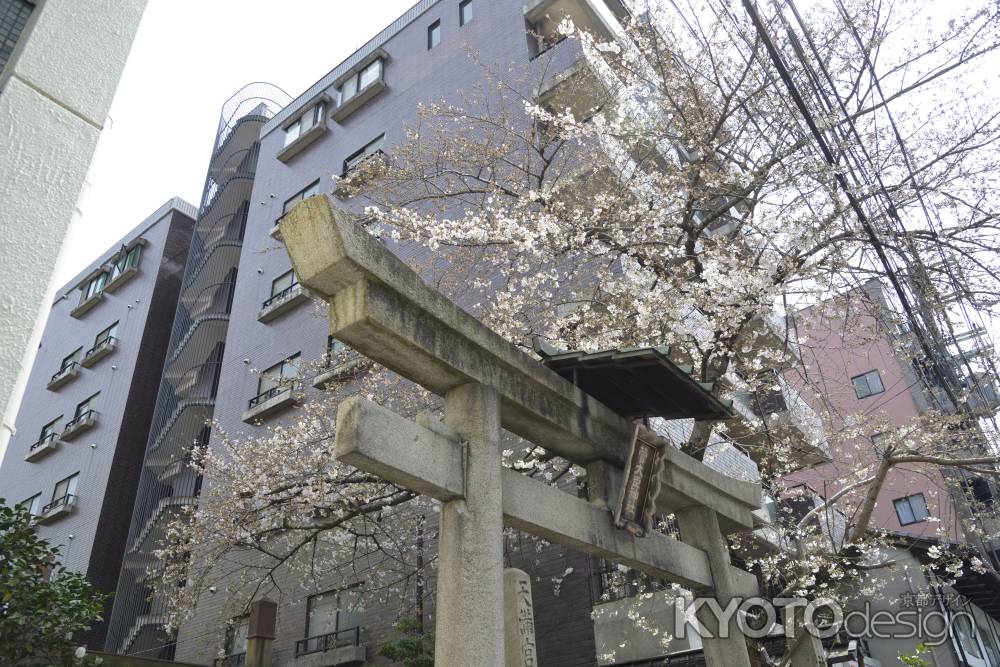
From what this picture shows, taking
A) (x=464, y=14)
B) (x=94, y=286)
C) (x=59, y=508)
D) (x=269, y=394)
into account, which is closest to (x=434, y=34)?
(x=464, y=14)

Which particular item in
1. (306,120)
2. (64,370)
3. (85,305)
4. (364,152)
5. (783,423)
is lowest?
(783,423)

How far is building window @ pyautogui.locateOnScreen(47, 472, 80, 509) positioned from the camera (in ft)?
87.3

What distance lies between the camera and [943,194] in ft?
38.4

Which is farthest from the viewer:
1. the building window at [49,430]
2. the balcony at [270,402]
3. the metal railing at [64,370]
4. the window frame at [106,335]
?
the metal railing at [64,370]

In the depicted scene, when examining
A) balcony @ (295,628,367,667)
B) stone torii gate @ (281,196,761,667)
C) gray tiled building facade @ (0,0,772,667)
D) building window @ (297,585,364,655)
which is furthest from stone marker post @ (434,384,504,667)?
building window @ (297,585,364,655)

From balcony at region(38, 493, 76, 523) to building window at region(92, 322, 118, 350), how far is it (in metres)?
6.68

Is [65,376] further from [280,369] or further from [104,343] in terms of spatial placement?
[280,369]

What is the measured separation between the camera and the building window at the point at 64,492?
26.6 m

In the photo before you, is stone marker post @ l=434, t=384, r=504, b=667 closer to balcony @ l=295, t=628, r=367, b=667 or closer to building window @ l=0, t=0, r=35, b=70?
building window @ l=0, t=0, r=35, b=70

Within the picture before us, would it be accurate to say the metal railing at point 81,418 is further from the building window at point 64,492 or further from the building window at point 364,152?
the building window at point 364,152

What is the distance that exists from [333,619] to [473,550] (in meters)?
13.5

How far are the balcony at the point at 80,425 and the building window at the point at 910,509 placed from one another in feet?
104

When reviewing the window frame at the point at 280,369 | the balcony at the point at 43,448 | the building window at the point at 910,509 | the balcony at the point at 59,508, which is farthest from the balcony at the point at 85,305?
the building window at the point at 910,509

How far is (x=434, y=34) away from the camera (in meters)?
25.1
